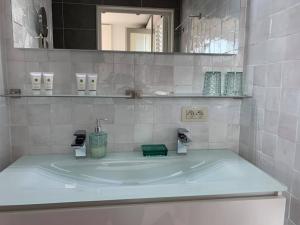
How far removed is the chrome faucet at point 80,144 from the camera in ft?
3.63

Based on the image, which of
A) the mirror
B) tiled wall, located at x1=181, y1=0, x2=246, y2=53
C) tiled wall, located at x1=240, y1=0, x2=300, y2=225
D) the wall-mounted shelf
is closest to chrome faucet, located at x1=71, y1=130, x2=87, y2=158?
the wall-mounted shelf

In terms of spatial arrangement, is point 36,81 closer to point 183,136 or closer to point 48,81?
point 48,81

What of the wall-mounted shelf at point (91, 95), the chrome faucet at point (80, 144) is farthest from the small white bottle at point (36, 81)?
the chrome faucet at point (80, 144)

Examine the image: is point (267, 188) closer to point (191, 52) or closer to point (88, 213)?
point (88, 213)

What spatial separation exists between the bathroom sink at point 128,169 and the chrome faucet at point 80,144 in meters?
0.04

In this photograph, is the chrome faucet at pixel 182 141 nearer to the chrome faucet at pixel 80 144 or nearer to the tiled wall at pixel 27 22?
the chrome faucet at pixel 80 144

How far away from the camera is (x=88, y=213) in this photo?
74cm

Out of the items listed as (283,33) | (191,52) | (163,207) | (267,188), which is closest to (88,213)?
(163,207)

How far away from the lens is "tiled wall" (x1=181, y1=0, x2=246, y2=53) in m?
1.24

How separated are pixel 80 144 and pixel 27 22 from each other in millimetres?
606

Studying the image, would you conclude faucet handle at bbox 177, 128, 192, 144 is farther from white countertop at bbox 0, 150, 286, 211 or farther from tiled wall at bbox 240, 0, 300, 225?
tiled wall at bbox 240, 0, 300, 225

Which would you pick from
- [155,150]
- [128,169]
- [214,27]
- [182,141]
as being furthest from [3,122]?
[214,27]

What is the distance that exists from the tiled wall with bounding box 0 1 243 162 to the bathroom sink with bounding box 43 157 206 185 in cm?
14

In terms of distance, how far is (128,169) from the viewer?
3.72 feet
